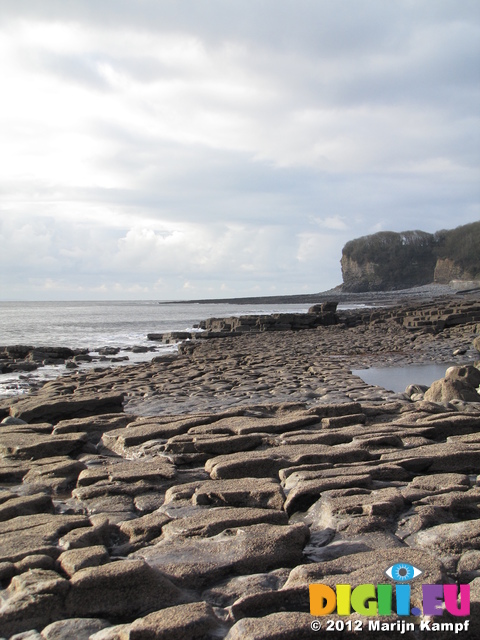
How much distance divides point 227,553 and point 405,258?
445 feet

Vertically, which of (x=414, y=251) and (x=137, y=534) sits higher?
(x=414, y=251)

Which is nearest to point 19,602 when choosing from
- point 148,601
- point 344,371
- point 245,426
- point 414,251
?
point 148,601

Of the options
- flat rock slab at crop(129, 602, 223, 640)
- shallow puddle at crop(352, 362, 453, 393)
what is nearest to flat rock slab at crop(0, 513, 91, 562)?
flat rock slab at crop(129, 602, 223, 640)

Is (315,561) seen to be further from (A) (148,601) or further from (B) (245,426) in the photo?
(B) (245,426)

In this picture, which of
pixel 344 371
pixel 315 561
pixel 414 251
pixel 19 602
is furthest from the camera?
pixel 414 251

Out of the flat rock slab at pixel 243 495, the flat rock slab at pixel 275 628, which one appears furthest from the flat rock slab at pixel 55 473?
the flat rock slab at pixel 275 628

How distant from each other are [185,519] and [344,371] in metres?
10.6

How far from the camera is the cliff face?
11912 centimetres

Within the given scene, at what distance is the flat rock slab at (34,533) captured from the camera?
3648 millimetres

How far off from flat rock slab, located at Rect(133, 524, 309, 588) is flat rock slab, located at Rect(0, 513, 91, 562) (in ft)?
2.20

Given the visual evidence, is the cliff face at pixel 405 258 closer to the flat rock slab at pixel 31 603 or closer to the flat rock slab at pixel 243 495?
the flat rock slab at pixel 243 495

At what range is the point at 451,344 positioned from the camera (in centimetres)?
2041

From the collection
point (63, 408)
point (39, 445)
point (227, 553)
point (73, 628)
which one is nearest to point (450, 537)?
point (227, 553)

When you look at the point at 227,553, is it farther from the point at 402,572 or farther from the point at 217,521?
the point at 402,572
